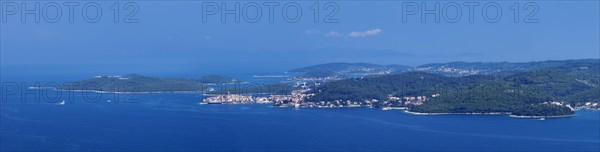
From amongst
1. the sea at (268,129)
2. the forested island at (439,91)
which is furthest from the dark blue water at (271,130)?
the forested island at (439,91)

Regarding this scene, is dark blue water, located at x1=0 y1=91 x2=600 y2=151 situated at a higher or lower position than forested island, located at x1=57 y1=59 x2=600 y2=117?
lower

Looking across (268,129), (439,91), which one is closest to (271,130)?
(268,129)

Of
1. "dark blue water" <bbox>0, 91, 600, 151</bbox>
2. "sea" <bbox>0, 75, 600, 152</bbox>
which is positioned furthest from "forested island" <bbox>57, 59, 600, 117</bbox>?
"dark blue water" <bbox>0, 91, 600, 151</bbox>

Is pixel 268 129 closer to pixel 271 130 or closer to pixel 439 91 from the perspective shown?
pixel 271 130

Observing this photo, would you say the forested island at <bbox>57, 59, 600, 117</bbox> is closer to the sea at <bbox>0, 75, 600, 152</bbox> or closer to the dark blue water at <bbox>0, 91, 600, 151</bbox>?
the sea at <bbox>0, 75, 600, 152</bbox>

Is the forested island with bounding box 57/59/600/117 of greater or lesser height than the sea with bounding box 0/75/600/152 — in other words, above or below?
above

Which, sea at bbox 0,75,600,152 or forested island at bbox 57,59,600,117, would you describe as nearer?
sea at bbox 0,75,600,152

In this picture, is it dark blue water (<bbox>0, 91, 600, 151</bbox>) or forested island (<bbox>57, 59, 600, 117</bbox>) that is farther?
forested island (<bbox>57, 59, 600, 117</bbox>)
